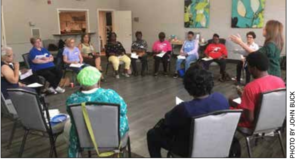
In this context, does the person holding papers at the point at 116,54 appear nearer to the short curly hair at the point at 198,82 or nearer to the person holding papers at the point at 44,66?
the person holding papers at the point at 44,66

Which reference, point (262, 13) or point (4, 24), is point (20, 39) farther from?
point (262, 13)

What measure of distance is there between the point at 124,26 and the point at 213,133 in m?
9.54

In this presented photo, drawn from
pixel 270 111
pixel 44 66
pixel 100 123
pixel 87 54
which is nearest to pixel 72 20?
pixel 87 54

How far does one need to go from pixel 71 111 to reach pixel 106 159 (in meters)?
0.49

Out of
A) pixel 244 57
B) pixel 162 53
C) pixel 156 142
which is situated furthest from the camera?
pixel 162 53

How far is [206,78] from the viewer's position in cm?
179

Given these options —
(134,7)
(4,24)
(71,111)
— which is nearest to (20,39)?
(4,24)

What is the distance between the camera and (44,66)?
506cm

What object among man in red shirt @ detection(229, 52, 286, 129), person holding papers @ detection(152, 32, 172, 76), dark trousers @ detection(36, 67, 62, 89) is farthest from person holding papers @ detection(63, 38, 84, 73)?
man in red shirt @ detection(229, 52, 286, 129)

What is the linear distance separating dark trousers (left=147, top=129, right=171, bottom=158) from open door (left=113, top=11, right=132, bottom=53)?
8.86m

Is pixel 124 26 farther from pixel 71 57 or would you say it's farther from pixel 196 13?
pixel 71 57

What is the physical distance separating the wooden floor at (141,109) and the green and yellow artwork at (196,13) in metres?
2.24

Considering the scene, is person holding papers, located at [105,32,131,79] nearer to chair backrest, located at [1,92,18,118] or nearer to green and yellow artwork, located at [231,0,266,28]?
chair backrest, located at [1,92,18,118]

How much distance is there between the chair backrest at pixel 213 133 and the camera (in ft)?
5.38
